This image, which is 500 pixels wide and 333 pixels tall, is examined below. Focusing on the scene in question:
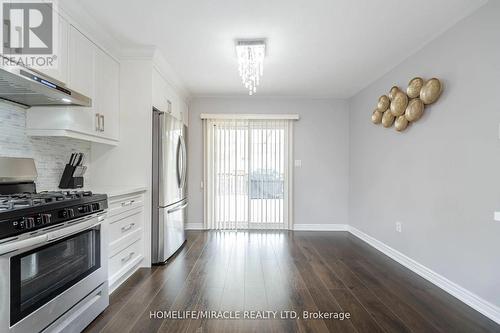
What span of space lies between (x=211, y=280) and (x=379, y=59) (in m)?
3.22

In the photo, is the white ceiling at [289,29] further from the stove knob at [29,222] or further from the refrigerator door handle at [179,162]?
the stove knob at [29,222]

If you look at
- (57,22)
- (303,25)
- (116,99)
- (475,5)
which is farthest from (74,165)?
(475,5)

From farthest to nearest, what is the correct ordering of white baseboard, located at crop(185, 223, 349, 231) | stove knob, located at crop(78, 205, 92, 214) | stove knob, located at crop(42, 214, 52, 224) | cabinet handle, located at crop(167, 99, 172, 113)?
1. white baseboard, located at crop(185, 223, 349, 231)
2. cabinet handle, located at crop(167, 99, 172, 113)
3. stove knob, located at crop(78, 205, 92, 214)
4. stove knob, located at crop(42, 214, 52, 224)

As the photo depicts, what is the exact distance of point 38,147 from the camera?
7.33ft

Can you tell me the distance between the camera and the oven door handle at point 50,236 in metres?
1.22

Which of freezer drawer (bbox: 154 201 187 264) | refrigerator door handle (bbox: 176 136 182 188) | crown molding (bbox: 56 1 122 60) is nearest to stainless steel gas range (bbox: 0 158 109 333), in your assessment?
freezer drawer (bbox: 154 201 187 264)

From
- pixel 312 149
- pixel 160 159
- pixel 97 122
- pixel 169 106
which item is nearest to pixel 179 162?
pixel 160 159

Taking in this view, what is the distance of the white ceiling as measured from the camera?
6.96 ft

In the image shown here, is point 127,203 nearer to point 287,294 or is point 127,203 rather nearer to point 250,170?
point 287,294

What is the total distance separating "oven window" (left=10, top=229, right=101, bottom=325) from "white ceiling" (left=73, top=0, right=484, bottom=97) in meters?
1.93

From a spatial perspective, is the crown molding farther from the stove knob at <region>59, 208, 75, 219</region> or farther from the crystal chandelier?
the stove knob at <region>59, 208, 75, 219</region>

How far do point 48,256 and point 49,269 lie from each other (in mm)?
81

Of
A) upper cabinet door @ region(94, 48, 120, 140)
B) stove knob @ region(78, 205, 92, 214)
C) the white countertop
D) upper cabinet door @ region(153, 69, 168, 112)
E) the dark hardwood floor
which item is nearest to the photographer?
stove knob @ region(78, 205, 92, 214)

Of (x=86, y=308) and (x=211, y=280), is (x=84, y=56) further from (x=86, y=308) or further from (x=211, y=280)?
(x=211, y=280)
